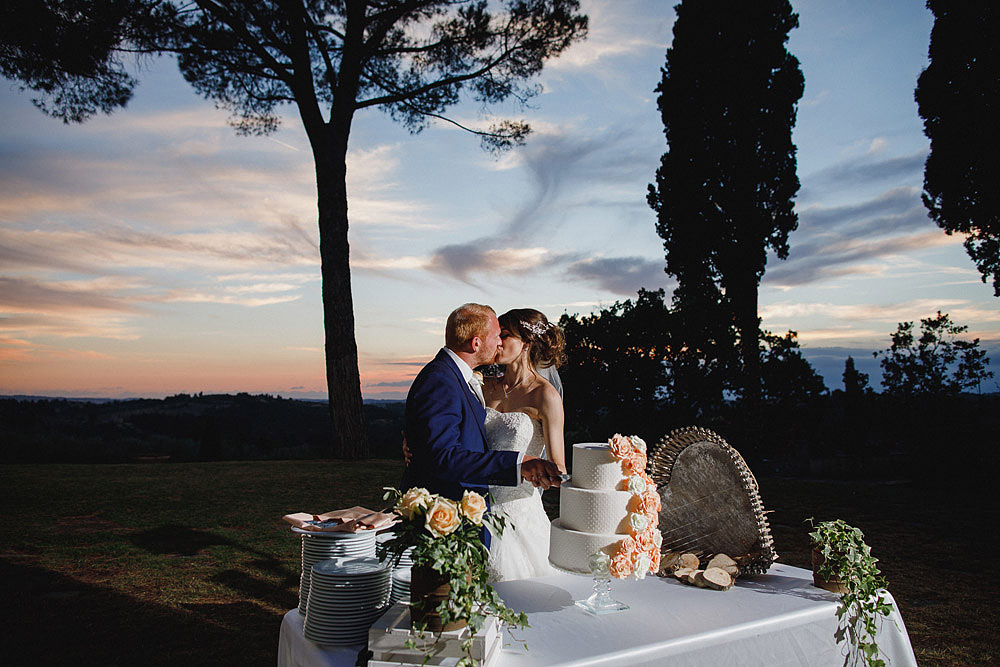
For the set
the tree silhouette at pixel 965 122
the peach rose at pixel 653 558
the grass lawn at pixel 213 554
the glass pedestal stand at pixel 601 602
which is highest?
the tree silhouette at pixel 965 122

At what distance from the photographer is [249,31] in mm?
12336

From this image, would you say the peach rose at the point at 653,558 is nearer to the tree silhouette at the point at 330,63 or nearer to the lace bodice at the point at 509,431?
the lace bodice at the point at 509,431

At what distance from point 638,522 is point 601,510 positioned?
12 centimetres

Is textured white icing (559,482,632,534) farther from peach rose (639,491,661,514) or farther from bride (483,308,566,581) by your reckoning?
bride (483,308,566,581)

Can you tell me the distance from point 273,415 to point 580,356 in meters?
6.93

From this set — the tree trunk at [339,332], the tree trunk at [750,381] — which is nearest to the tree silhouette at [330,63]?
the tree trunk at [339,332]

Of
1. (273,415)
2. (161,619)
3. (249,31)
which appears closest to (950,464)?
(161,619)

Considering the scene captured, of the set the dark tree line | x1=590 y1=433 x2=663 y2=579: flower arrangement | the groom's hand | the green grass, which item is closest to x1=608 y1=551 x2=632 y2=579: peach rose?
x1=590 y1=433 x2=663 y2=579: flower arrangement

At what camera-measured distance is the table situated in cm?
189

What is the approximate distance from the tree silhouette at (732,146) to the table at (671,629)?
12.5 metres

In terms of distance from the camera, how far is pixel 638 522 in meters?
2.13

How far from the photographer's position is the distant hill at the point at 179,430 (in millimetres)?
10797

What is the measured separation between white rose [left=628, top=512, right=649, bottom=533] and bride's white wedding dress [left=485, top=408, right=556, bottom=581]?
67 centimetres

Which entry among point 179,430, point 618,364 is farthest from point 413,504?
point 179,430
